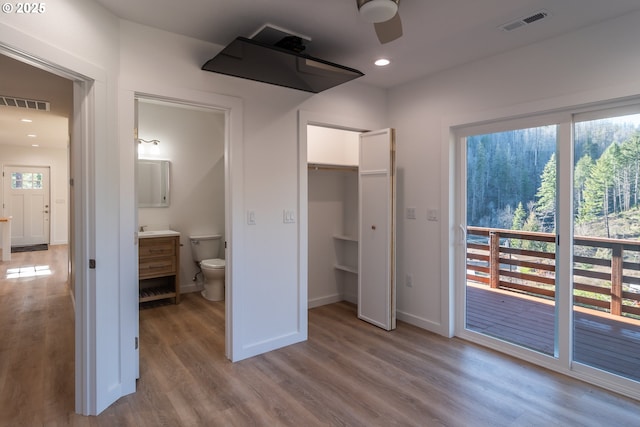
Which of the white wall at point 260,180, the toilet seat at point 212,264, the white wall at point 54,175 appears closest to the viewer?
the white wall at point 260,180

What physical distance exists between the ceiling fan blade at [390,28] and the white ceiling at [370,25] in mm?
322

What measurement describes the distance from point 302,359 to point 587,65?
3054 millimetres

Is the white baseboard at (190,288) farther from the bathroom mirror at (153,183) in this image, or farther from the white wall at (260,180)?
the white wall at (260,180)

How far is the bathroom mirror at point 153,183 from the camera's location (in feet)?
15.3

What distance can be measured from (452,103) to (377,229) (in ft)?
4.59

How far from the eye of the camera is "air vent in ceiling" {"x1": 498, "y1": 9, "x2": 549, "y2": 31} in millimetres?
2316

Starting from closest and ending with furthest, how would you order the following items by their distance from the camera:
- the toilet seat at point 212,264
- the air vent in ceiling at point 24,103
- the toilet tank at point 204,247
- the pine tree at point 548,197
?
the pine tree at point 548,197, the air vent in ceiling at point 24,103, the toilet seat at point 212,264, the toilet tank at point 204,247

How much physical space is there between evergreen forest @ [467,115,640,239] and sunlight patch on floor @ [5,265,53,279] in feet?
21.9

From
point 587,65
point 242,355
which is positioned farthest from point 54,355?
point 587,65

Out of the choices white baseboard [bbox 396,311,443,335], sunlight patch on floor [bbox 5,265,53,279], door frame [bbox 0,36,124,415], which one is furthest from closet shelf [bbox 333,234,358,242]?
sunlight patch on floor [bbox 5,265,53,279]

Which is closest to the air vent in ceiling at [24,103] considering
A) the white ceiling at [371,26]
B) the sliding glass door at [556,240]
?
the white ceiling at [371,26]

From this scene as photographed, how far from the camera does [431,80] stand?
11.6 ft

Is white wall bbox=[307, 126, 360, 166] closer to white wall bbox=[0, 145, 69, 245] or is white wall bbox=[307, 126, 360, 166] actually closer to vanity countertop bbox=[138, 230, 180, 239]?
vanity countertop bbox=[138, 230, 180, 239]

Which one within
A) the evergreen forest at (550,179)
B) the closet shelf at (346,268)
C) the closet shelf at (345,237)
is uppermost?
the evergreen forest at (550,179)
